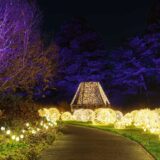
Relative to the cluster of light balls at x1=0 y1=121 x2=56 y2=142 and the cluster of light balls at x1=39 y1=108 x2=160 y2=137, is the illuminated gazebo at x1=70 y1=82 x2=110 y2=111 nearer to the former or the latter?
the cluster of light balls at x1=39 y1=108 x2=160 y2=137

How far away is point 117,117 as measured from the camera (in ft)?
99.7

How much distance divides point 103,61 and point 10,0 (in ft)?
93.4

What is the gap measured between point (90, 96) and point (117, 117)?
6.81 metres

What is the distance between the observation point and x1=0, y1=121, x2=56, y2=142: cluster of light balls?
17.2 metres

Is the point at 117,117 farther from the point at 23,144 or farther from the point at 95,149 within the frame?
the point at 23,144

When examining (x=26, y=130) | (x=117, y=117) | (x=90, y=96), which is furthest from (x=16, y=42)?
(x=90, y=96)

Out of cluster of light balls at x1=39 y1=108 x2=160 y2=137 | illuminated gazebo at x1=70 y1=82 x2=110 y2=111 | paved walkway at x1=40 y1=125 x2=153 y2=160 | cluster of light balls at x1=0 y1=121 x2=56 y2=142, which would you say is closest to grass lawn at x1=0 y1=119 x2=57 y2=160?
cluster of light balls at x1=0 y1=121 x2=56 y2=142

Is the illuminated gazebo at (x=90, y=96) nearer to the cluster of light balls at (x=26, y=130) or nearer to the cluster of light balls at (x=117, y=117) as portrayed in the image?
the cluster of light balls at (x=117, y=117)

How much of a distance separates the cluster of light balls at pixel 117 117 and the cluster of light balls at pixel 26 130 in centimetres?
233

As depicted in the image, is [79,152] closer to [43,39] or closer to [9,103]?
[9,103]

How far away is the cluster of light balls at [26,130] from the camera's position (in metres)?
17.2

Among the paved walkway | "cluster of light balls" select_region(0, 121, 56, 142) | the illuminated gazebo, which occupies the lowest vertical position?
the paved walkway

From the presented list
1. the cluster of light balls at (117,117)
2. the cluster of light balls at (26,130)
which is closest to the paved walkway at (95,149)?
the cluster of light balls at (26,130)

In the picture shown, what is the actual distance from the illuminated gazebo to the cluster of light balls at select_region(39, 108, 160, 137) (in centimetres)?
183
